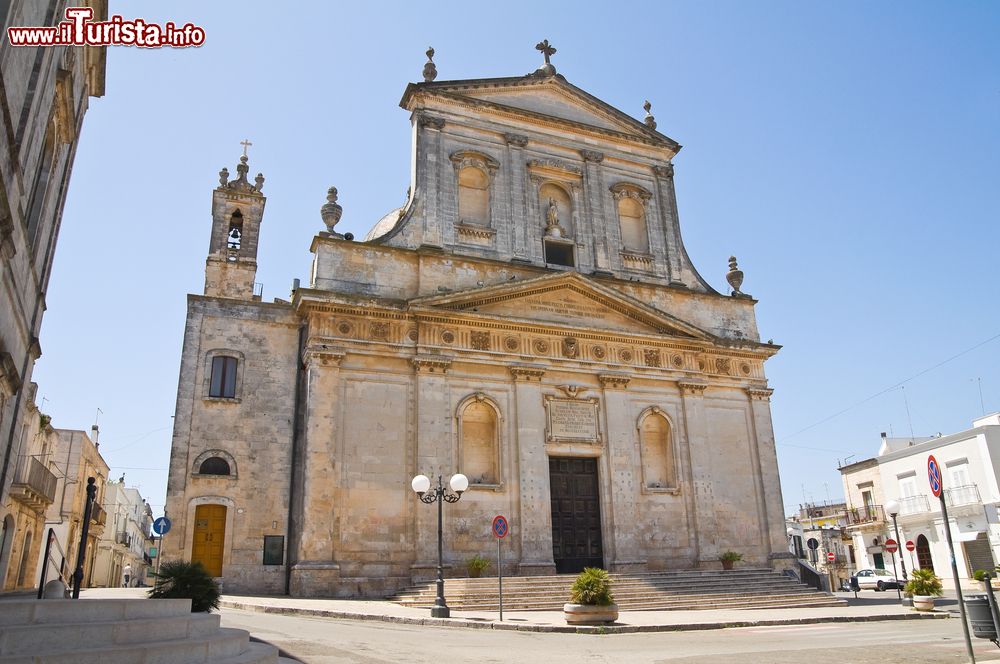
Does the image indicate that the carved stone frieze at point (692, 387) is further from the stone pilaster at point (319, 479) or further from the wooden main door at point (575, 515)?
the stone pilaster at point (319, 479)

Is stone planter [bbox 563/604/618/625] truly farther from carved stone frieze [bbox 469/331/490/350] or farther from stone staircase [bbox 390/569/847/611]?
carved stone frieze [bbox 469/331/490/350]

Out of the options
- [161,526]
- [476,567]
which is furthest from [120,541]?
[476,567]

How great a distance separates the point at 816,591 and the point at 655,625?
32.0 feet

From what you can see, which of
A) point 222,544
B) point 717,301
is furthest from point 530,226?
point 222,544

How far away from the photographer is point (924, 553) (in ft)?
126

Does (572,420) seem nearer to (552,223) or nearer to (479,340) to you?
(479,340)

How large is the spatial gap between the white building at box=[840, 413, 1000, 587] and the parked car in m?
1.41

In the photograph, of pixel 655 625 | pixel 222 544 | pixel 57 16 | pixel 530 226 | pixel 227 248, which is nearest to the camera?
pixel 57 16

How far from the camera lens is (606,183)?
27922 millimetres

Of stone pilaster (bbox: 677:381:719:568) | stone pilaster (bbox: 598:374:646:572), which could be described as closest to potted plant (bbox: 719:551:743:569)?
stone pilaster (bbox: 677:381:719:568)

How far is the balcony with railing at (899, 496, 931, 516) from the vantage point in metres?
38.1

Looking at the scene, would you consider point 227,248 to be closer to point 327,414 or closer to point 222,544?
point 327,414

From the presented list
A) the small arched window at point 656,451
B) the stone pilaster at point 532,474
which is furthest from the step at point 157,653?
the small arched window at point 656,451

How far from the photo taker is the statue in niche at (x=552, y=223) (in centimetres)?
2611
